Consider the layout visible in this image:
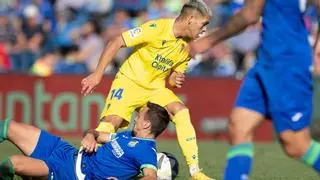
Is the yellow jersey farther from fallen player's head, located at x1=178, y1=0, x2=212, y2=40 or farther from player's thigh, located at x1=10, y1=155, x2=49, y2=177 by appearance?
player's thigh, located at x1=10, y1=155, x2=49, y2=177

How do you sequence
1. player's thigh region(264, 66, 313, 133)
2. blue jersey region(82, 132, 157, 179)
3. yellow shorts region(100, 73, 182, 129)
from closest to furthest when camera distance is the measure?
1. player's thigh region(264, 66, 313, 133)
2. blue jersey region(82, 132, 157, 179)
3. yellow shorts region(100, 73, 182, 129)

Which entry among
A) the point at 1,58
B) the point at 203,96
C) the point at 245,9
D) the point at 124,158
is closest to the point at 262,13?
the point at 245,9

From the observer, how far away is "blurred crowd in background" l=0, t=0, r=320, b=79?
736 inches

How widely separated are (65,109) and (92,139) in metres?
8.22

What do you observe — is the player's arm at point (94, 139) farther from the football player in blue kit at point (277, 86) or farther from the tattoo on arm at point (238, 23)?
the tattoo on arm at point (238, 23)

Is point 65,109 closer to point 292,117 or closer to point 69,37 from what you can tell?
point 69,37

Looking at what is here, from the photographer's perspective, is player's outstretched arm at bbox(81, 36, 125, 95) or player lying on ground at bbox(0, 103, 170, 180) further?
player's outstretched arm at bbox(81, 36, 125, 95)

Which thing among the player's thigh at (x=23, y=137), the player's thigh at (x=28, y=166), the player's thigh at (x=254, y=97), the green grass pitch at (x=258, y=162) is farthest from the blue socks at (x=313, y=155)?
the green grass pitch at (x=258, y=162)

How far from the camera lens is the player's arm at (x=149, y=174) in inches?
326

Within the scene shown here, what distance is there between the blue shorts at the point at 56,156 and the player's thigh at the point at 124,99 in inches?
45.3

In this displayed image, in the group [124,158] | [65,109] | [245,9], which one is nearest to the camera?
[245,9]

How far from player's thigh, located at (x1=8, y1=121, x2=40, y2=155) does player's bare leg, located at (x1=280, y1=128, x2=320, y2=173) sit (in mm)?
2438

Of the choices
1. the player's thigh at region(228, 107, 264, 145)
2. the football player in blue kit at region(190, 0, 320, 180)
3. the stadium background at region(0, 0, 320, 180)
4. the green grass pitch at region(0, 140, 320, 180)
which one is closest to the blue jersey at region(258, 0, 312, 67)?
the football player in blue kit at region(190, 0, 320, 180)

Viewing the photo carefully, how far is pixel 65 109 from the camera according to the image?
1698 cm
